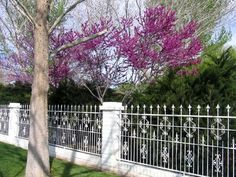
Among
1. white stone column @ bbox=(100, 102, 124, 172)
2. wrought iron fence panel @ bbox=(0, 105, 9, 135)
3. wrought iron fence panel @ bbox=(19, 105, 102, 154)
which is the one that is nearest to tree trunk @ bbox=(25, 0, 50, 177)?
white stone column @ bbox=(100, 102, 124, 172)

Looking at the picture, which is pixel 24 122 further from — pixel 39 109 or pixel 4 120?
pixel 39 109

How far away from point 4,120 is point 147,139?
831 cm

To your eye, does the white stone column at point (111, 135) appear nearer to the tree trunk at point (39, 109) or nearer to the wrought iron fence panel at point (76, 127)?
the wrought iron fence panel at point (76, 127)

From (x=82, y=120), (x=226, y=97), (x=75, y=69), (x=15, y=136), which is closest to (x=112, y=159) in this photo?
(x=82, y=120)

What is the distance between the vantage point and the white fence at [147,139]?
699cm

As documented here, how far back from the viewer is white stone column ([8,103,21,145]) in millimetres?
14258

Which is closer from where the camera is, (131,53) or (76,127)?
(76,127)

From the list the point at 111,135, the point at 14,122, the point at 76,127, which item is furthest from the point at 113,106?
the point at 14,122

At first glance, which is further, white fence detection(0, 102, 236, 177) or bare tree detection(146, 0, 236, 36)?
bare tree detection(146, 0, 236, 36)

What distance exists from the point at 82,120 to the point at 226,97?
13.7 ft

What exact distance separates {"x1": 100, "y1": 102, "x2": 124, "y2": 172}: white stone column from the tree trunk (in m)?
1.81

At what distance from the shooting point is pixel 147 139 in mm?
8414

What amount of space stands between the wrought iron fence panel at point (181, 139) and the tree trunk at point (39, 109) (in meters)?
1.85

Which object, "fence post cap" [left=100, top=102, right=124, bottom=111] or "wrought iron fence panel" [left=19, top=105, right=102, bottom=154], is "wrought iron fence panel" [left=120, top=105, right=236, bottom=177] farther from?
"wrought iron fence panel" [left=19, top=105, right=102, bottom=154]
